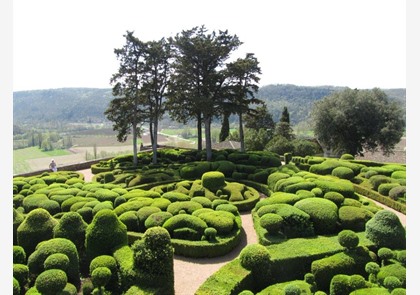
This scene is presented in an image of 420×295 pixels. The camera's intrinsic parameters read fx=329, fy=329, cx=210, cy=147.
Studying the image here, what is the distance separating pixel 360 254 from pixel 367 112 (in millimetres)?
31421

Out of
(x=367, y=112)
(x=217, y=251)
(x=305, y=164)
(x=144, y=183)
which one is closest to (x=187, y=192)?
(x=144, y=183)

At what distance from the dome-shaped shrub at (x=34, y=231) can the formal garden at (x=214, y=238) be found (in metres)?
0.04

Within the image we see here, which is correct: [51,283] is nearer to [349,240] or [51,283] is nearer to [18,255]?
[18,255]

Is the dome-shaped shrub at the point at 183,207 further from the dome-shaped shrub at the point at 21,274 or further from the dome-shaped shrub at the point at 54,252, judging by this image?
the dome-shaped shrub at the point at 21,274

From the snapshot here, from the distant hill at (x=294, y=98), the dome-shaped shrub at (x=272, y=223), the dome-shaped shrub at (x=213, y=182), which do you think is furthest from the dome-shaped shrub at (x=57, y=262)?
the distant hill at (x=294, y=98)

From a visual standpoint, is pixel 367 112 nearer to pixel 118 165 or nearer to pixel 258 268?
pixel 118 165

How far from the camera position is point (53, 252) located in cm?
1138

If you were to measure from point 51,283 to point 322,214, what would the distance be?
36.7 feet

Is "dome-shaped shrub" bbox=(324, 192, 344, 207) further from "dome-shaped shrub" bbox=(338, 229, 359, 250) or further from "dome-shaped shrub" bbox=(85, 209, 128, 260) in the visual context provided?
"dome-shaped shrub" bbox=(85, 209, 128, 260)

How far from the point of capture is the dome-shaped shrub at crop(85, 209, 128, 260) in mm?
12000

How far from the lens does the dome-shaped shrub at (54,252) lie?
11.4 metres

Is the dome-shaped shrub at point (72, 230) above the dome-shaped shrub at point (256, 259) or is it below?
above

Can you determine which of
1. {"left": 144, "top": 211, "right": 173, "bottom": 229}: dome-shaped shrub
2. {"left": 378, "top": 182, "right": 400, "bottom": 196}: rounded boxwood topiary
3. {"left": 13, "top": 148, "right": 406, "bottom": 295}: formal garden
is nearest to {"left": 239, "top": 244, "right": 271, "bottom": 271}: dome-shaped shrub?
{"left": 13, "top": 148, "right": 406, "bottom": 295}: formal garden

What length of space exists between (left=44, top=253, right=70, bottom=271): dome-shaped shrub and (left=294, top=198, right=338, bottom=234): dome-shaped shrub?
10316 millimetres
